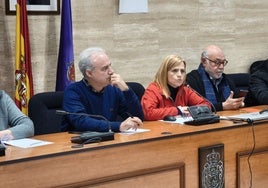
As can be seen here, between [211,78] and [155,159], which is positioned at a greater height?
[211,78]

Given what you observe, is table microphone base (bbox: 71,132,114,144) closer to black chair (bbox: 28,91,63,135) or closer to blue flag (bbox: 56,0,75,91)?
black chair (bbox: 28,91,63,135)

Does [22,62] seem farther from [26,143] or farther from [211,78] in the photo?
[211,78]

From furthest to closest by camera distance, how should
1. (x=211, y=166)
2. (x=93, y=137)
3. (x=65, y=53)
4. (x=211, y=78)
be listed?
1. (x=211, y=78)
2. (x=65, y=53)
3. (x=211, y=166)
4. (x=93, y=137)

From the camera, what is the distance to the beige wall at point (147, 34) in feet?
14.5

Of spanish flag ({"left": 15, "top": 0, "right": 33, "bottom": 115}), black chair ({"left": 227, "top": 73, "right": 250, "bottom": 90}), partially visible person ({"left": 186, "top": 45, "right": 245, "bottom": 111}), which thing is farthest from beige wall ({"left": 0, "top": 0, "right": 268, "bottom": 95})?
partially visible person ({"left": 186, "top": 45, "right": 245, "bottom": 111})

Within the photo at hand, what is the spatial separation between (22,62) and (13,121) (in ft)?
2.96

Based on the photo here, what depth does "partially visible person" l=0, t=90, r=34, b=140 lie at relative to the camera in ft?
10.4

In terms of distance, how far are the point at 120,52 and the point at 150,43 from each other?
1.12ft

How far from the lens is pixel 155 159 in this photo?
9.98 feet

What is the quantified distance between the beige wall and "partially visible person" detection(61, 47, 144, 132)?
38.1 inches

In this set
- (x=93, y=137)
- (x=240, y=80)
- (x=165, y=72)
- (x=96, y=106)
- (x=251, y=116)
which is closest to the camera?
(x=93, y=137)

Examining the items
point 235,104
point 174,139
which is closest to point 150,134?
point 174,139

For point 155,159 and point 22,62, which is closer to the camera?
point 155,159

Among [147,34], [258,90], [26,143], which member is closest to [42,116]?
[26,143]
